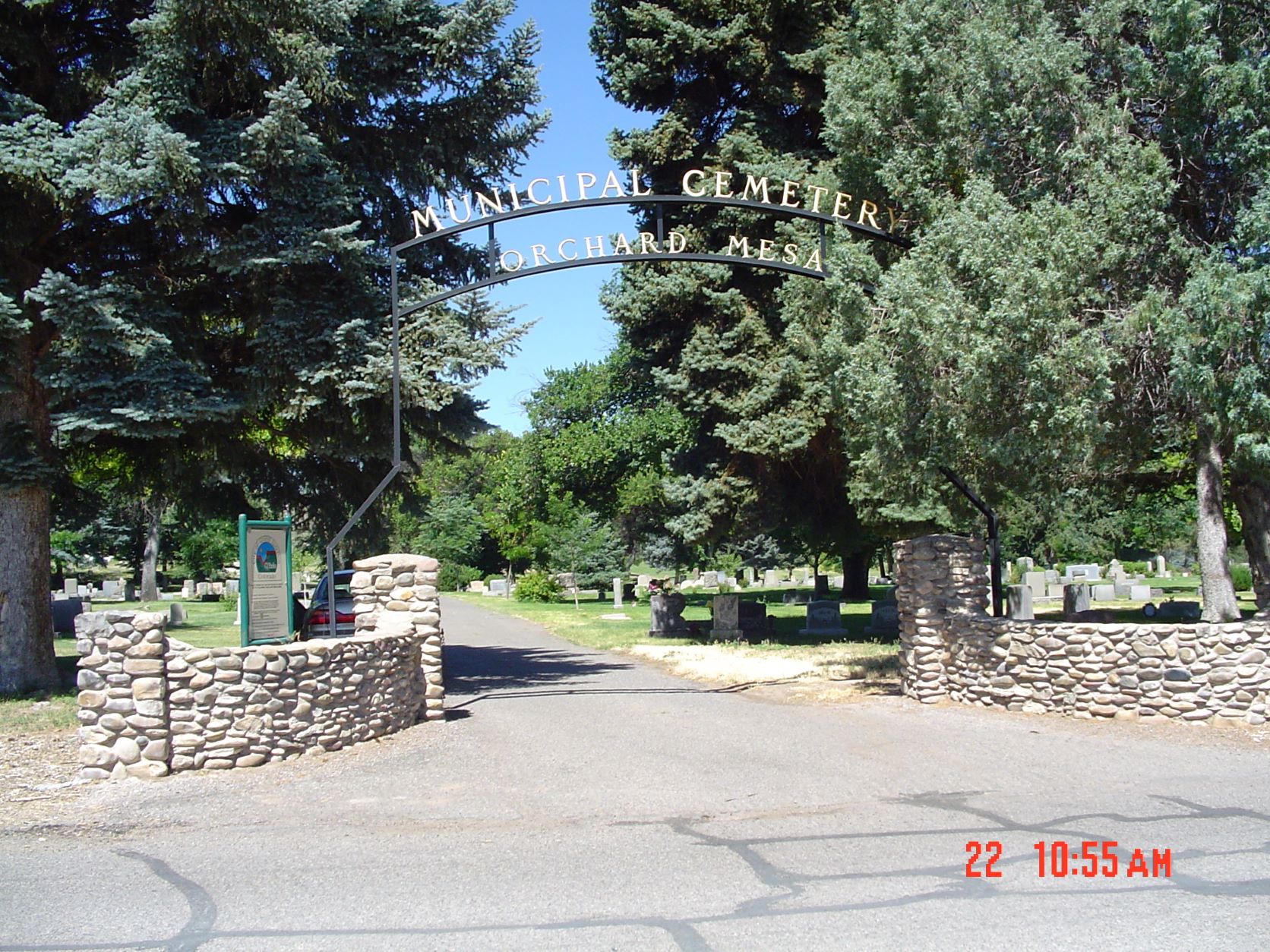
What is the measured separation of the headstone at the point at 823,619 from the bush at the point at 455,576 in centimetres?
4299

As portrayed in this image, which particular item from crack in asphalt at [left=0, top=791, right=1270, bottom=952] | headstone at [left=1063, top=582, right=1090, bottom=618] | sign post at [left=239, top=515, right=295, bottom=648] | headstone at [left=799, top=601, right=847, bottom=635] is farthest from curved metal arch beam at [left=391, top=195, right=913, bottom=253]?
headstone at [left=1063, top=582, right=1090, bottom=618]

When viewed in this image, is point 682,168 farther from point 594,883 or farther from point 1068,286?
point 594,883

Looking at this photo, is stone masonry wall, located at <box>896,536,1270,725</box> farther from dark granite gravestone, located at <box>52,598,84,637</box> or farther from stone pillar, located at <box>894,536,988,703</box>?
dark granite gravestone, located at <box>52,598,84,637</box>

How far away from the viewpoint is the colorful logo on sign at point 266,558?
11.0m

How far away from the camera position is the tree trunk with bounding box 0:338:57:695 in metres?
13.4

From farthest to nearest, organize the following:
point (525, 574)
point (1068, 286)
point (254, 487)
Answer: point (525, 574)
point (254, 487)
point (1068, 286)

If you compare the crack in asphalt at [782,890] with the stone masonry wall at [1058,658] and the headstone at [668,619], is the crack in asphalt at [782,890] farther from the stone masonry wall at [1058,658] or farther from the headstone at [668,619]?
the headstone at [668,619]

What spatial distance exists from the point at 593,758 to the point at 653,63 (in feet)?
53.3

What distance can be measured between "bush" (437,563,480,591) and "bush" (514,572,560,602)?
645 inches

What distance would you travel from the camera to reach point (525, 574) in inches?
1973

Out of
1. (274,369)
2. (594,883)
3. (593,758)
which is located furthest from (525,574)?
(594,883)

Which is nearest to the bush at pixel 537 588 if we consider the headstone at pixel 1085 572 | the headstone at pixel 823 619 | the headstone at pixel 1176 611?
the headstone at pixel 1085 572
